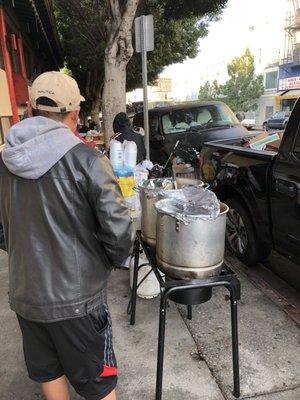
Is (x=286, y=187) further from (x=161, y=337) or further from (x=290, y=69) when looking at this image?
(x=290, y=69)

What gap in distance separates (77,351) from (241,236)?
285 centimetres

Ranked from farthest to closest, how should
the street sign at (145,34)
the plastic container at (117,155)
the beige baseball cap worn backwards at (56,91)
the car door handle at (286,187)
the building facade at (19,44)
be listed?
the building facade at (19,44), the street sign at (145,34), the plastic container at (117,155), the car door handle at (286,187), the beige baseball cap worn backwards at (56,91)

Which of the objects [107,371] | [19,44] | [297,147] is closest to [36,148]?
[107,371]

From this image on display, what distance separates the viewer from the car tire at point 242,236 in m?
4.01

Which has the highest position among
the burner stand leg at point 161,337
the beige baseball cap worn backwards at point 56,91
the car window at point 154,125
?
the beige baseball cap worn backwards at point 56,91

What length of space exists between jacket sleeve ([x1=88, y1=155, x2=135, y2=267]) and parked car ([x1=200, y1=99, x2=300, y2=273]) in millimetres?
1788

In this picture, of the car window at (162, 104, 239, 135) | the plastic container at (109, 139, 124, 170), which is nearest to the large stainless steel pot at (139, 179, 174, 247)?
the plastic container at (109, 139, 124, 170)

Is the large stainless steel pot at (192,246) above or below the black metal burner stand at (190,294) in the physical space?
above

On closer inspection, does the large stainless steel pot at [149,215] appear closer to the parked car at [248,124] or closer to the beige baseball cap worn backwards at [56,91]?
the beige baseball cap worn backwards at [56,91]

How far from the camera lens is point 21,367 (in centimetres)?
272

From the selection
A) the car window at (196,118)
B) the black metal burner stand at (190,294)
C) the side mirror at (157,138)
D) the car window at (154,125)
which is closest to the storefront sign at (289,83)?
the car window at (196,118)

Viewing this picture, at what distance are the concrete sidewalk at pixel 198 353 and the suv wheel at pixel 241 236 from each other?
1.91 ft

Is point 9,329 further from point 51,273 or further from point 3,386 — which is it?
point 51,273

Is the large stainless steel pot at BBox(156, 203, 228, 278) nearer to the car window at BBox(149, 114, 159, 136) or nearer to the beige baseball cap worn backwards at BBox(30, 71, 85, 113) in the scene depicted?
the beige baseball cap worn backwards at BBox(30, 71, 85, 113)
